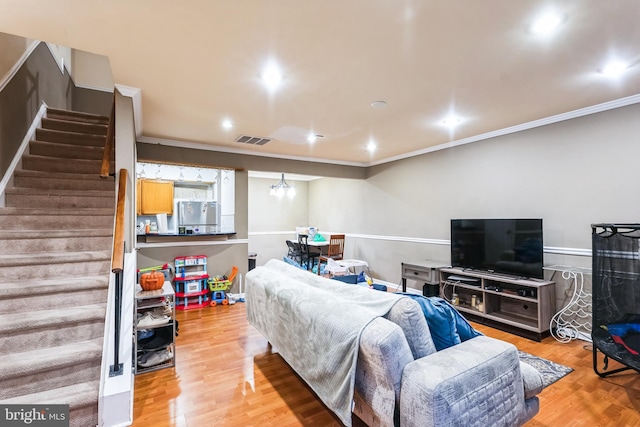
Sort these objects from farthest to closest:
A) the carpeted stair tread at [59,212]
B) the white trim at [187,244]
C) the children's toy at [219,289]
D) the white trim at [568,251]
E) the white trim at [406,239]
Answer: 1. the white trim at [406,239]
2. the children's toy at [219,289]
3. the white trim at [187,244]
4. the white trim at [568,251]
5. the carpeted stair tread at [59,212]

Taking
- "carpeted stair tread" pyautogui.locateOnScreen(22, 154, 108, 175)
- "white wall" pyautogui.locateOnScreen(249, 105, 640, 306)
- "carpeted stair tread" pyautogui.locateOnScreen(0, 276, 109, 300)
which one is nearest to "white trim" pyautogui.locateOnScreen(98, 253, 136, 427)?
"carpeted stair tread" pyautogui.locateOnScreen(0, 276, 109, 300)

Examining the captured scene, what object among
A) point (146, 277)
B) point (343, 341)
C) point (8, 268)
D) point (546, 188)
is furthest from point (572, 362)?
point (8, 268)

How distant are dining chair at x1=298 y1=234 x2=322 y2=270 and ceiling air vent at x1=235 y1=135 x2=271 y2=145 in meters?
3.03

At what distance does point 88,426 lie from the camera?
6.01ft

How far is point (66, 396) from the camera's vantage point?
1.85m

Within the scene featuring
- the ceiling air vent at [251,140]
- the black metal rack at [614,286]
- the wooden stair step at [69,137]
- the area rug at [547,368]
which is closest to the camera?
the black metal rack at [614,286]

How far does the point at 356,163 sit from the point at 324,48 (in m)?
4.24

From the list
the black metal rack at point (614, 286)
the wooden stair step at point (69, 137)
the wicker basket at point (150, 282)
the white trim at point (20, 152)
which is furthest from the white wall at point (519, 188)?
the white trim at point (20, 152)

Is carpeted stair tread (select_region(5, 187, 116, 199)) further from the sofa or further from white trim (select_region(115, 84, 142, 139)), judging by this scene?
the sofa

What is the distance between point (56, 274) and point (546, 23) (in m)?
3.95

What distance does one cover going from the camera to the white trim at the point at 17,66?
2875 mm

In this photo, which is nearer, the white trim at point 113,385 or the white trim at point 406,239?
the white trim at point 113,385

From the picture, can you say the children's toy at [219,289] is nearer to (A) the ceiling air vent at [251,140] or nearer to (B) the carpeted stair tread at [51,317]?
(A) the ceiling air vent at [251,140]

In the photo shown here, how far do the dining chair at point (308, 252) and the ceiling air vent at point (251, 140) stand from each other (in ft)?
9.95
